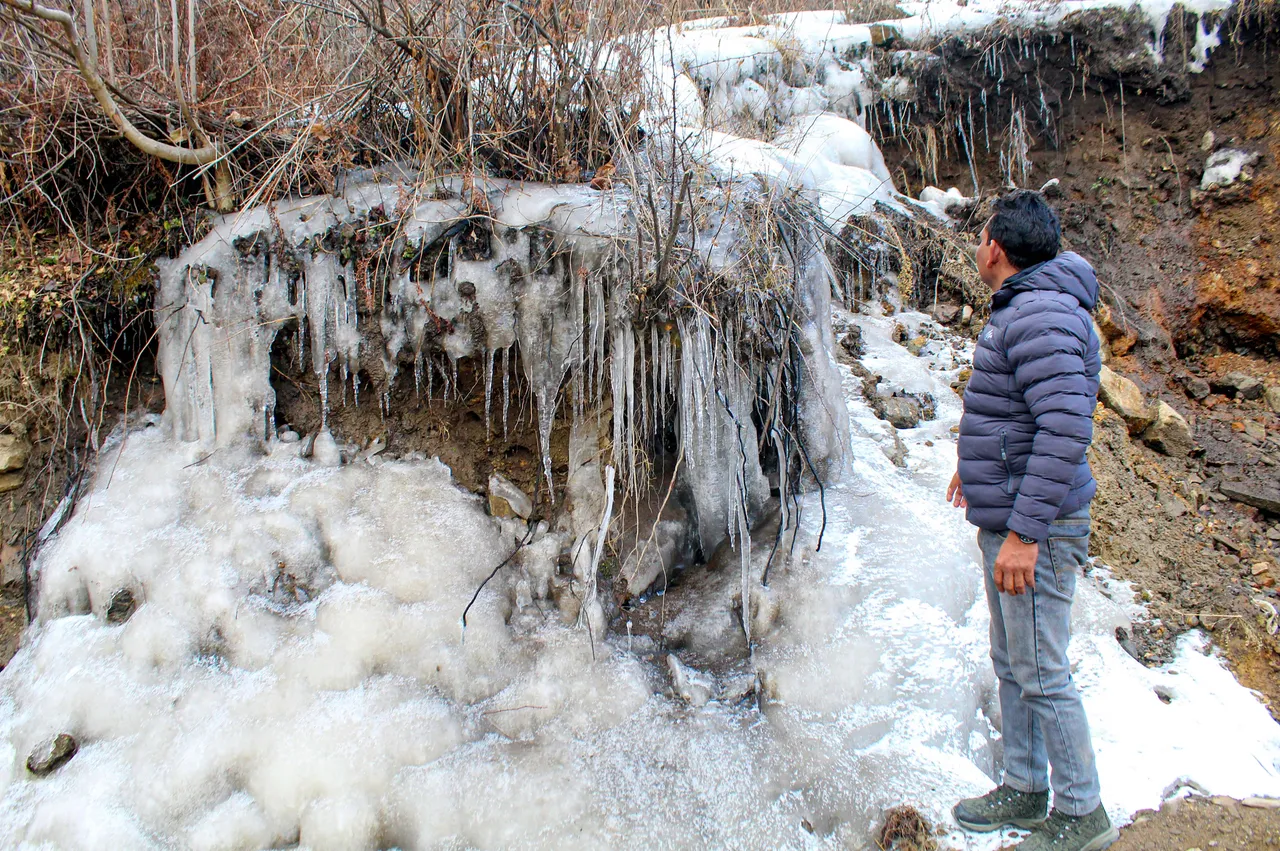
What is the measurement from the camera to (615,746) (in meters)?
2.57

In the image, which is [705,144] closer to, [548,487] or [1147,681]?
[548,487]

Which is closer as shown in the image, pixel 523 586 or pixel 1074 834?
pixel 1074 834

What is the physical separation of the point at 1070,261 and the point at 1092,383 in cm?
36

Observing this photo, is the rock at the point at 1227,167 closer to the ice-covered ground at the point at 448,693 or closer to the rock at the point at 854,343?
the rock at the point at 854,343

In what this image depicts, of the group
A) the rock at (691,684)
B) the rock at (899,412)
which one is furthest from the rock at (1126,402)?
the rock at (691,684)

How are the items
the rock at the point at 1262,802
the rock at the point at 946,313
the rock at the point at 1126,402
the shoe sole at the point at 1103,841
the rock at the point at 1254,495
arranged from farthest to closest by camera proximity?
the rock at the point at 946,313 < the rock at the point at 1126,402 < the rock at the point at 1254,495 < the rock at the point at 1262,802 < the shoe sole at the point at 1103,841

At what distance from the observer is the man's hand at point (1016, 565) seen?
1869 millimetres

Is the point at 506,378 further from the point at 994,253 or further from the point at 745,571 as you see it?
the point at 994,253

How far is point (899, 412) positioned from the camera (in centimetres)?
387

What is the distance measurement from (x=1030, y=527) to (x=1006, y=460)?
0.21 metres

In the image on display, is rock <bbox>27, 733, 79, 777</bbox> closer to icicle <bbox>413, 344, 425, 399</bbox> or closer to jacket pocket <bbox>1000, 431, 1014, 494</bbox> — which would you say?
icicle <bbox>413, 344, 425, 399</bbox>

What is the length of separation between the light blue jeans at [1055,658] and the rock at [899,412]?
6.06ft

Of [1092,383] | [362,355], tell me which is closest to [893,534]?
[1092,383]

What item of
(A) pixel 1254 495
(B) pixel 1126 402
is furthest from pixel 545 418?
(A) pixel 1254 495
